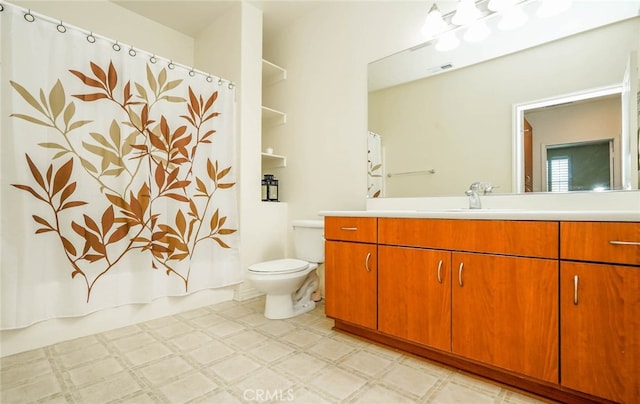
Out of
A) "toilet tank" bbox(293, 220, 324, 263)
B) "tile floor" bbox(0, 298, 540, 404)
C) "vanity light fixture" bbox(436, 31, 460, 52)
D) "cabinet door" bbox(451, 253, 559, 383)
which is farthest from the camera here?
"toilet tank" bbox(293, 220, 324, 263)

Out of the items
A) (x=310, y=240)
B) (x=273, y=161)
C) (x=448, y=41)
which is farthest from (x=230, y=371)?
(x=448, y=41)

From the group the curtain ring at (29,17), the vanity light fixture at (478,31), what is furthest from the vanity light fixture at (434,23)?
the curtain ring at (29,17)

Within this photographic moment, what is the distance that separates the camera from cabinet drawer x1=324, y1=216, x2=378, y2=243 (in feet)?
5.48

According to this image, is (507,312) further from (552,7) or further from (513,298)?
(552,7)

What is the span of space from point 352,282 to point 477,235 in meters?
0.74

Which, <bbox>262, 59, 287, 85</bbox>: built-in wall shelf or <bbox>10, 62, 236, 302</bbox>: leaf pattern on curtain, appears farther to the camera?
<bbox>262, 59, 287, 85</bbox>: built-in wall shelf

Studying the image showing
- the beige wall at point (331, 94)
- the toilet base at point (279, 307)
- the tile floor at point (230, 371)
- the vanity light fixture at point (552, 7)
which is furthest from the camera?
the beige wall at point (331, 94)

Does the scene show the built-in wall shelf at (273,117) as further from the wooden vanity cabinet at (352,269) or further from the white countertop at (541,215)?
the white countertop at (541,215)

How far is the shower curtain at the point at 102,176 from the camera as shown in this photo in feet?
5.13

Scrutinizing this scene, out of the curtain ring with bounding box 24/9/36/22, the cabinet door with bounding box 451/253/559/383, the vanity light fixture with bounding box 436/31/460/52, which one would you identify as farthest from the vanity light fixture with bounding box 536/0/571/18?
the curtain ring with bounding box 24/9/36/22

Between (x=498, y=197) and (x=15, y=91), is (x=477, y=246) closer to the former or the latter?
(x=498, y=197)

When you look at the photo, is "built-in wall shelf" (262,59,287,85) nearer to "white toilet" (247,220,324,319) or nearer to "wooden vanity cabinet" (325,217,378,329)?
"white toilet" (247,220,324,319)

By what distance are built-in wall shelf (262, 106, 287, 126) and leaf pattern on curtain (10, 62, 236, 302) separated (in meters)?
0.57

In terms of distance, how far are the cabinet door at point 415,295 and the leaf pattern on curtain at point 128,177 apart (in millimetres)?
1414
